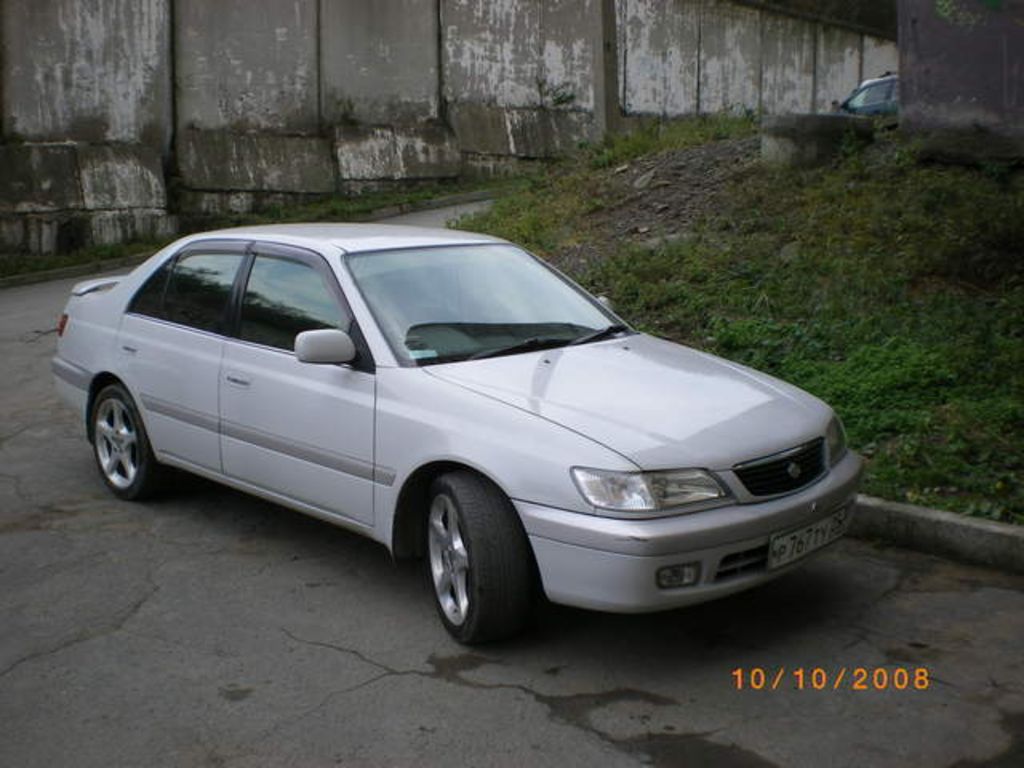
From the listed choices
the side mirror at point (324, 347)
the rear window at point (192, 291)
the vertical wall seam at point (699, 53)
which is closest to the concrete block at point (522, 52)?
the vertical wall seam at point (699, 53)

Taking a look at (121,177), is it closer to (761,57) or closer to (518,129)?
(518,129)

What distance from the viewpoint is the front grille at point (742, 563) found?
4.33 meters

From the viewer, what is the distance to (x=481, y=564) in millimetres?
4406

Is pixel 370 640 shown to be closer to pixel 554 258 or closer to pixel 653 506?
pixel 653 506

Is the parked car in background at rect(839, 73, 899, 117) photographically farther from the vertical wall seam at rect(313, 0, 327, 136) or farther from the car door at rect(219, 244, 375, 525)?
the car door at rect(219, 244, 375, 525)

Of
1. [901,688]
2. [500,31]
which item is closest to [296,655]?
[901,688]

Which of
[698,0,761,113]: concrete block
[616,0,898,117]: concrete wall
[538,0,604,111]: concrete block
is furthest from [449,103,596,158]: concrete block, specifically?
[698,0,761,113]: concrete block

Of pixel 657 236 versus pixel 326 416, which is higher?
pixel 657 236

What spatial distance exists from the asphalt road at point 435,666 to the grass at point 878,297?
93cm

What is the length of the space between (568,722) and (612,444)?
3.16 feet

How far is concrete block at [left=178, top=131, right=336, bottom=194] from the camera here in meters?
17.2

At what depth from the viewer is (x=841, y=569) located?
5.42m

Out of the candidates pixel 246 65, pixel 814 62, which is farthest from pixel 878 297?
pixel 814 62

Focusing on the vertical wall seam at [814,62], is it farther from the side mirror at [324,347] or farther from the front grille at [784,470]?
the side mirror at [324,347]
